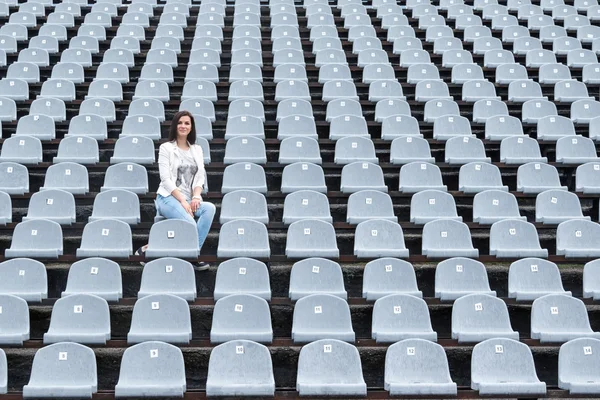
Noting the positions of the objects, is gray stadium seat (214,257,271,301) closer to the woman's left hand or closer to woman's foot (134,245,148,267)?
the woman's left hand

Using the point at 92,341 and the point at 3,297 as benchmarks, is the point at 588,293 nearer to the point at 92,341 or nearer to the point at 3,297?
the point at 92,341

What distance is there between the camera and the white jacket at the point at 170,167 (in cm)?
714

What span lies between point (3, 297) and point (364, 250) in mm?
2562

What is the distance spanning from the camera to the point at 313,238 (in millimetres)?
7312

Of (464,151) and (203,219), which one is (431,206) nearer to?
(464,151)

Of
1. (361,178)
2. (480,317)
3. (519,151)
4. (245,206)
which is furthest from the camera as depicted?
(519,151)

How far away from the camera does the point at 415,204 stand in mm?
7902

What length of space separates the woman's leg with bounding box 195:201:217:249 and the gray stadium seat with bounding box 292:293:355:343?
112 centimetres

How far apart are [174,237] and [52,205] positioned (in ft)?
3.79

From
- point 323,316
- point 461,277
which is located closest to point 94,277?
point 323,316

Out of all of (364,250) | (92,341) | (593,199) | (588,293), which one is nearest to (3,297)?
(92,341)

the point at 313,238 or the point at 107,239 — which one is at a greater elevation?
the point at 313,238

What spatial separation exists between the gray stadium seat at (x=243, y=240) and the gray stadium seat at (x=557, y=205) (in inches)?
91.3

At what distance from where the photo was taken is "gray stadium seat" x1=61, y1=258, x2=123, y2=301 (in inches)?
262
